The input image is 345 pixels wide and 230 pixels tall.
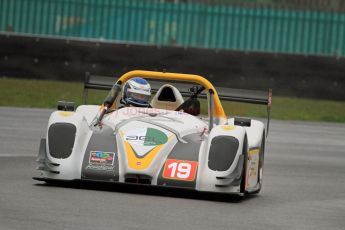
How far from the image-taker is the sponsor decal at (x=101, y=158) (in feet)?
36.0

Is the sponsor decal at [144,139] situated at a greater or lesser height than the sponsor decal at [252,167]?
greater

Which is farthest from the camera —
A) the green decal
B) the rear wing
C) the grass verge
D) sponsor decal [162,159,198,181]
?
the grass verge

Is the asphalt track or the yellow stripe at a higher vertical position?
the yellow stripe

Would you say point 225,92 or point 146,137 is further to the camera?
point 225,92

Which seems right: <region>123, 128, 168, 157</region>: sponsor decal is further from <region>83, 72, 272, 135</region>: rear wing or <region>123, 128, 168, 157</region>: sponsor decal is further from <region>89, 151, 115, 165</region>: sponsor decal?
<region>83, 72, 272, 135</region>: rear wing

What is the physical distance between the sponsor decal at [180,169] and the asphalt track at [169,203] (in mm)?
190

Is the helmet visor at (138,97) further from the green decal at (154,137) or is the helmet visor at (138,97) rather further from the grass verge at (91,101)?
the grass verge at (91,101)

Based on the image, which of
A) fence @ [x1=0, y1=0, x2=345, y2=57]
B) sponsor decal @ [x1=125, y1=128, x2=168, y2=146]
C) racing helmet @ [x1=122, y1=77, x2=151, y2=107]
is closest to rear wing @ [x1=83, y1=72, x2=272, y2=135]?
racing helmet @ [x1=122, y1=77, x2=151, y2=107]

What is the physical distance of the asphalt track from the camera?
8.66 metres

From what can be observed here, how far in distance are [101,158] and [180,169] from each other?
0.75 meters

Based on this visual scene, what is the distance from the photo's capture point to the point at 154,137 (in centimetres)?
1120

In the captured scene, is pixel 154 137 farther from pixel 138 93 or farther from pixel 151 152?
pixel 138 93

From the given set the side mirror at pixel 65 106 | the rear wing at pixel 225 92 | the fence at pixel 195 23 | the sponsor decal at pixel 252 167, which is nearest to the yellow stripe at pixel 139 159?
the sponsor decal at pixel 252 167

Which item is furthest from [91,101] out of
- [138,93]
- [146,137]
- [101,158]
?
[101,158]
